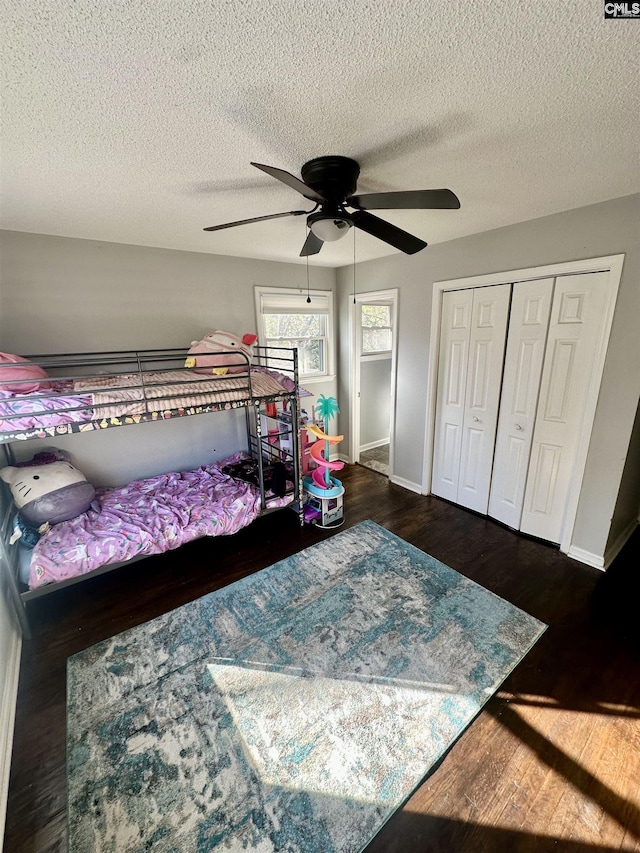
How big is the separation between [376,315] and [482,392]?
212 cm

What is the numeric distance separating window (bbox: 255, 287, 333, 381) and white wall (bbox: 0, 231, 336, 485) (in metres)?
0.14

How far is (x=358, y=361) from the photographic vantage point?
4.34 meters

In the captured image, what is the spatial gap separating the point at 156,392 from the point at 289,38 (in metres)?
2.03

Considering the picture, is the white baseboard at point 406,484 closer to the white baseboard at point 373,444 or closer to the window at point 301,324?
the white baseboard at point 373,444

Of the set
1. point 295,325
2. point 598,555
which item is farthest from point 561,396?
point 295,325

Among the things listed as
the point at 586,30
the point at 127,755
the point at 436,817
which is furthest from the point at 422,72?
the point at 127,755

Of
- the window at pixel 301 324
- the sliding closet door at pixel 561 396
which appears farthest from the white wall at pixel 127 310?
the sliding closet door at pixel 561 396

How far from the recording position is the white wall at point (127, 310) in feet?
8.55

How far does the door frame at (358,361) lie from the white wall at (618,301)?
0.15 m

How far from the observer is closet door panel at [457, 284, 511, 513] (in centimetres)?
292

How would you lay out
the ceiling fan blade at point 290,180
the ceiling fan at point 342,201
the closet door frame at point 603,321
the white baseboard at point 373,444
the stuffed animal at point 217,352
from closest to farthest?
the ceiling fan blade at point 290,180, the ceiling fan at point 342,201, the closet door frame at point 603,321, the stuffed animal at point 217,352, the white baseboard at point 373,444

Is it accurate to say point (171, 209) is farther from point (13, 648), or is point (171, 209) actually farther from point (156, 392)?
point (13, 648)

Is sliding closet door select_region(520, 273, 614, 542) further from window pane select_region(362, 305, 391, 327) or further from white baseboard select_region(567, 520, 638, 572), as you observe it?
window pane select_region(362, 305, 391, 327)

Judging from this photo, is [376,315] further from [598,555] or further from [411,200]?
[598,555]
